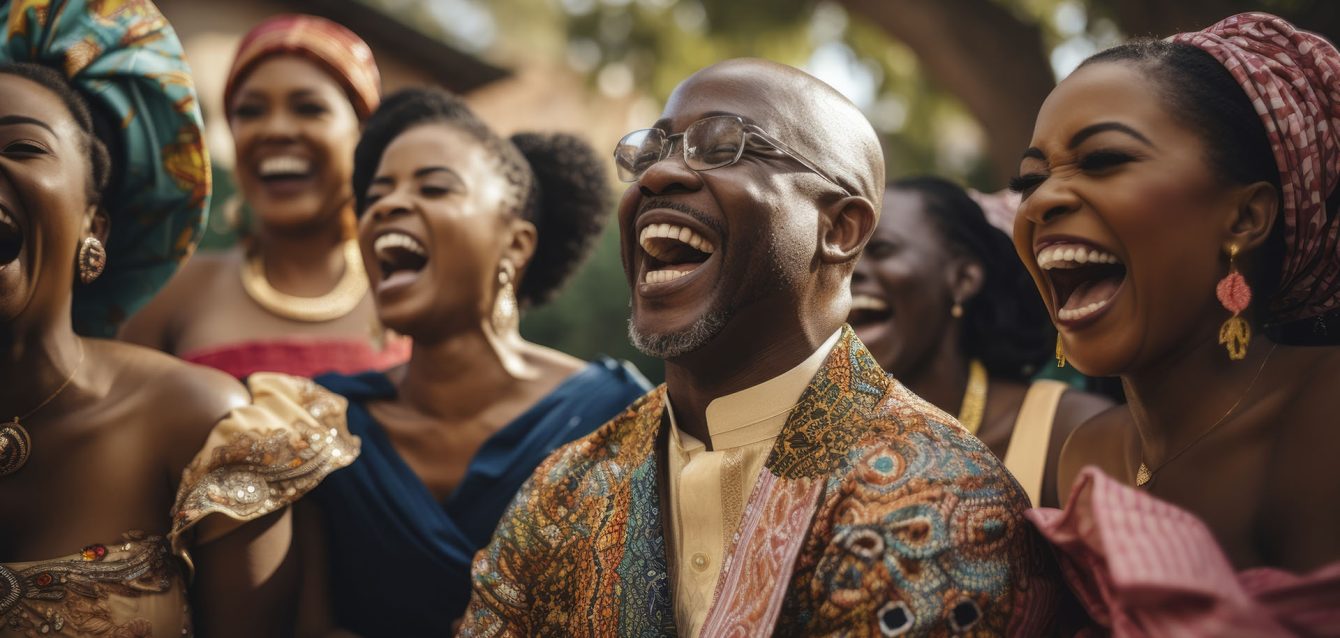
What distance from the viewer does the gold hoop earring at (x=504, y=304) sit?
4.43 m

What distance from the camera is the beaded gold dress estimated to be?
3.20 metres

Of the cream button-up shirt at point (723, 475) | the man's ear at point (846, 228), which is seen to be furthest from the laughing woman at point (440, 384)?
the man's ear at point (846, 228)

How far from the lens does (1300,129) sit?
8.73 feet

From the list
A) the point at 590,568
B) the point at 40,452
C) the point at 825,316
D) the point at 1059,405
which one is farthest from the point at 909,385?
the point at 40,452

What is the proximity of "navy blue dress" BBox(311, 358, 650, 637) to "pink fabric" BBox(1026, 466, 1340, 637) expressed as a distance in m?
2.15

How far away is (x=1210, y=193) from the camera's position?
2.67 meters

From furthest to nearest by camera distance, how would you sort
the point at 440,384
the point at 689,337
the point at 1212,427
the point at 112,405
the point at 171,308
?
the point at 171,308 → the point at 440,384 → the point at 112,405 → the point at 689,337 → the point at 1212,427

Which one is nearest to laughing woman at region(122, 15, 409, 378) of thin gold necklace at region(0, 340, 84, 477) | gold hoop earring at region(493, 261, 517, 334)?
gold hoop earring at region(493, 261, 517, 334)

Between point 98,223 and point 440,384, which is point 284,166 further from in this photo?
point 98,223

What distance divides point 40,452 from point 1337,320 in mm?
3221

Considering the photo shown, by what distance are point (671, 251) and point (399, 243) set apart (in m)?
1.40

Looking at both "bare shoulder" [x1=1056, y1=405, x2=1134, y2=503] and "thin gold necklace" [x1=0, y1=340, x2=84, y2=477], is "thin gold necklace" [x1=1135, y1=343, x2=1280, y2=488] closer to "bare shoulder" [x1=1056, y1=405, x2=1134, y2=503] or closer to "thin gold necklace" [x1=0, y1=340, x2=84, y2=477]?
"bare shoulder" [x1=1056, y1=405, x2=1134, y2=503]

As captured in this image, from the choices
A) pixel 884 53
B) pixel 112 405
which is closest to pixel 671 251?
pixel 112 405

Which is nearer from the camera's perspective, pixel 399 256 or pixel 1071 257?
pixel 1071 257
